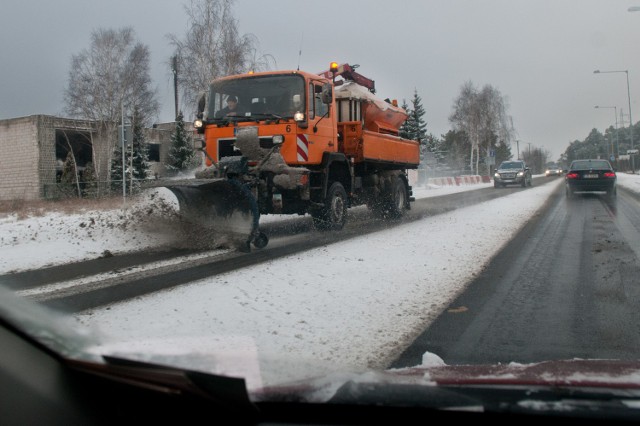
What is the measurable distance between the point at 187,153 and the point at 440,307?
3360 cm

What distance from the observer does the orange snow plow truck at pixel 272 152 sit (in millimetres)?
9469

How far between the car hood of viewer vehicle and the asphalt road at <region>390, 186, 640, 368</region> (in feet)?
5.24

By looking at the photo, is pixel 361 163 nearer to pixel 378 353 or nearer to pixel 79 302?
pixel 79 302

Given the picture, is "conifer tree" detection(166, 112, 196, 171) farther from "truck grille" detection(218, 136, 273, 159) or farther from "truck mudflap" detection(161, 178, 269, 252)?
"truck mudflap" detection(161, 178, 269, 252)

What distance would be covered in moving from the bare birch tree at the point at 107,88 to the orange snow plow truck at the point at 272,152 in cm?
2705

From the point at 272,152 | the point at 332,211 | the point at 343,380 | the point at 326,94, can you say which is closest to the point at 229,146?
the point at 272,152

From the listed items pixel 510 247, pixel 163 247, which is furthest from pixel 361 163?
pixel 163 247

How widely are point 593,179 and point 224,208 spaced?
18.2m

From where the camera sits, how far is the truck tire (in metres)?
11.3

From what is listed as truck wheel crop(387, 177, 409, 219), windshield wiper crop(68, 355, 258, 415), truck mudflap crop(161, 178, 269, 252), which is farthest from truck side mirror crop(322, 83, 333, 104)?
windshield wiper crop(68, 355, 258, 415)

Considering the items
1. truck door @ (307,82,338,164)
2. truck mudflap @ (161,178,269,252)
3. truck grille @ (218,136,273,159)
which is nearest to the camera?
truck mudflap @ (161,178,269,252)

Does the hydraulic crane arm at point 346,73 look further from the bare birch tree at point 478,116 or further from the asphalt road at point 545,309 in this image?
the bare birch tree at point 478,116

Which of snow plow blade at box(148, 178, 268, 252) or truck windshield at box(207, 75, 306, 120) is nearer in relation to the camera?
snow plow blade at box(148, 178, 268, 252)

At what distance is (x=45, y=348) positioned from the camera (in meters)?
1.92
